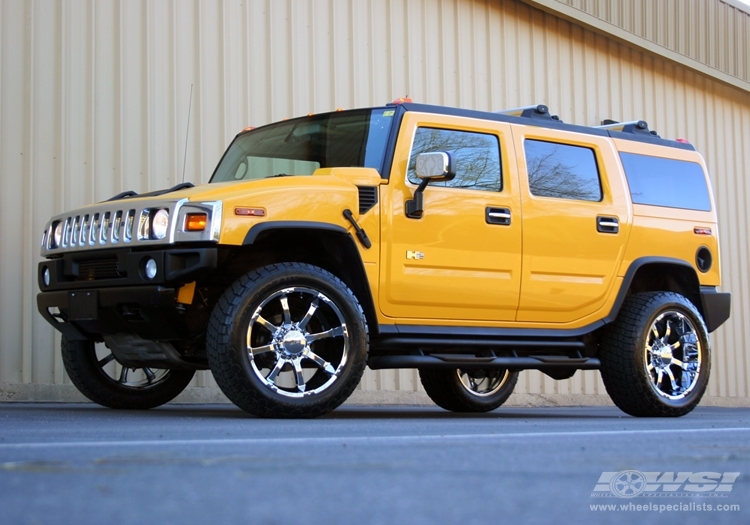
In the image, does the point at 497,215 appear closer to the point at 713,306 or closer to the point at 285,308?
the point at 285,308

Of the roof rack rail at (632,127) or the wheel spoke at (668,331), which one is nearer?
the wheel spoke at (668,331)

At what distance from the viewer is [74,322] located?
638 cm

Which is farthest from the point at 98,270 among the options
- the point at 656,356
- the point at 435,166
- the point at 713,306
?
the point at 713,306

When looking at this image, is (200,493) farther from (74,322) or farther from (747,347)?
(747,347)

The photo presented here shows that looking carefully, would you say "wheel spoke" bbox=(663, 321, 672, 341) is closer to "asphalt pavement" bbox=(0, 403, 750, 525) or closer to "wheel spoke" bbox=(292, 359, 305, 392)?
"wheel spoke" bbox=(292, 359, 305, 392)

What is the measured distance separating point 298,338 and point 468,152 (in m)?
1.95

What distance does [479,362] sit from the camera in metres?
6.70

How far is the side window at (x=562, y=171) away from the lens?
285 inches

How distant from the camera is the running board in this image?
6.32 metres

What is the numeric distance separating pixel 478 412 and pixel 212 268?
3.88 meters

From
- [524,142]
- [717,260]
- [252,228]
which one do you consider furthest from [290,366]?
[717,260]

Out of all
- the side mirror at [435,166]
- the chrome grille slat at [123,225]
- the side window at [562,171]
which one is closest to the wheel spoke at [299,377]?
the chrome grille slat at [123,225]

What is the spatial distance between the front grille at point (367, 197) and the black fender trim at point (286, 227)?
0.88 ft

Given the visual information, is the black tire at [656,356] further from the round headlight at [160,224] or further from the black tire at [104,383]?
the round headlight at [160,224]
